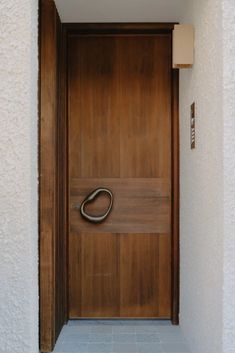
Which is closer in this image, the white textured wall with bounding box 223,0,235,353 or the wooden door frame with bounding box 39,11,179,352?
the white textured wall with bounding box 223,0,235,353

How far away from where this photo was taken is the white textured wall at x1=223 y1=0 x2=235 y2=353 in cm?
156

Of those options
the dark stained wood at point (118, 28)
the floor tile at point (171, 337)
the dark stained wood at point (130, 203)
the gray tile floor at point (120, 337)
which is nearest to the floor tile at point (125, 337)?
the gray tile floor at point (120, 337)

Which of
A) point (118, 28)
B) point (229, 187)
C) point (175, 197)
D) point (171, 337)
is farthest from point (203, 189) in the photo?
point (118, 28)

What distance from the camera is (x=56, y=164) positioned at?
239 cm

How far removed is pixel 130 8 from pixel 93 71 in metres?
0.53

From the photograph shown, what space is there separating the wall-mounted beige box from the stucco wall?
0.21ft

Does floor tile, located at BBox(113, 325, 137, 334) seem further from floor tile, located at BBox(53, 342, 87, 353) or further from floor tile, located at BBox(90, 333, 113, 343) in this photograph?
floor tile, located at BBox(53, 342, 87, 353)

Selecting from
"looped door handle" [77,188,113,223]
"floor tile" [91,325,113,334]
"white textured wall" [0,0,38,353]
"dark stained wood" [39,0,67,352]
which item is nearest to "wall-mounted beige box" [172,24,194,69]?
"dark stained wood" [39,0,67,352]

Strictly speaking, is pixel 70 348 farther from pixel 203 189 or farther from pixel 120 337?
pixel 203 189

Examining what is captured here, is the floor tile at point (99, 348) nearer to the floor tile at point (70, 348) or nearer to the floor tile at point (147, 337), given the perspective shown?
the floor tile at point (70, 348)

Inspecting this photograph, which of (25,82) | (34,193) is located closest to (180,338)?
(34,193)

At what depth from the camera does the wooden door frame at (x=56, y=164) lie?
7.41 ft

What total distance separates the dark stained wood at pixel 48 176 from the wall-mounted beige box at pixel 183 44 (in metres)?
0.77

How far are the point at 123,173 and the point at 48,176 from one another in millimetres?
680
